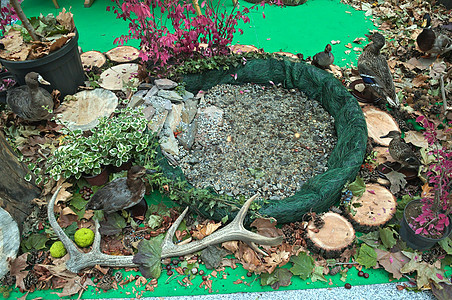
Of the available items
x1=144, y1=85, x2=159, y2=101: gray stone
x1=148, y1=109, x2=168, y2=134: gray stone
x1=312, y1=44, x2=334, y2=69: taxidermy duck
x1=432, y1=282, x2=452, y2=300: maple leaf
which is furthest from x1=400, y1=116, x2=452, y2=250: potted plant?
x1=144, y1=85, x2=159, y2=101: gray stone

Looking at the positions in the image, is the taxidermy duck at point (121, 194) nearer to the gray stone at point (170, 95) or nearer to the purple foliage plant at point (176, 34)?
the gray stone at point (170, 95)

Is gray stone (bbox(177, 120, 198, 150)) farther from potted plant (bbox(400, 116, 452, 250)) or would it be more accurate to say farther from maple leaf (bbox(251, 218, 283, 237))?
potted plant (bbox(400, 116, 452, 250))

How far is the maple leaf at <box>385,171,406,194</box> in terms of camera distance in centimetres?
316

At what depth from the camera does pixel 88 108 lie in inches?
151

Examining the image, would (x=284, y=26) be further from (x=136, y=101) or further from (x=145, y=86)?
(x=136, y=101)

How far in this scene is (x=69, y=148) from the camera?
10.4ft

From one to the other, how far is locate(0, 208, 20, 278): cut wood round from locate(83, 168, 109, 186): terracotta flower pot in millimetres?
716

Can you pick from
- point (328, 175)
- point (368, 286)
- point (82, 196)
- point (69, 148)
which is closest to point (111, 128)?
point (69, 148)

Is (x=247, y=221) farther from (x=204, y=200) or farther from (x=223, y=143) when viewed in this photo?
(x=223, y=143)

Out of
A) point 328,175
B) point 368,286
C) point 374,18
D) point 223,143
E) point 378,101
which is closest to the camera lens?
point 368,286

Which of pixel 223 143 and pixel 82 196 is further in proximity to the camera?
pixel 223 143

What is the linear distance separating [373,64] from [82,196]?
362cm

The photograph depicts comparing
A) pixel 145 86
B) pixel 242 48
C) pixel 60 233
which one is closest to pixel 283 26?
pixel 242 48

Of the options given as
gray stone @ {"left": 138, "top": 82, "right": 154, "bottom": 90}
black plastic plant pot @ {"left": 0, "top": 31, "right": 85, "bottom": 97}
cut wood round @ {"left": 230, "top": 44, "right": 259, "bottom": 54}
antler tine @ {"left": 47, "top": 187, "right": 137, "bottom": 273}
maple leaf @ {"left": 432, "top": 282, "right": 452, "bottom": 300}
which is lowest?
maple leaf @ {"left": 432, "top": 282, "right": 452, "bottom": 300}
